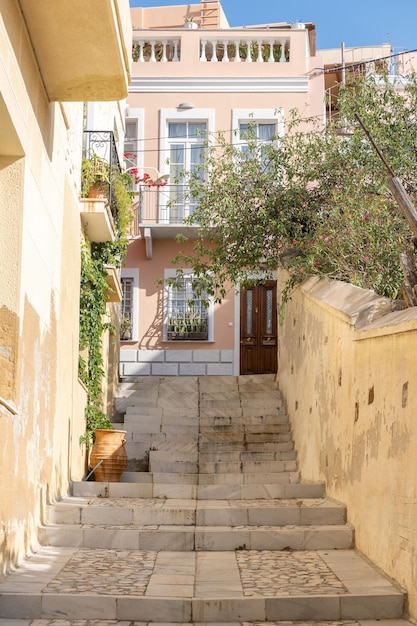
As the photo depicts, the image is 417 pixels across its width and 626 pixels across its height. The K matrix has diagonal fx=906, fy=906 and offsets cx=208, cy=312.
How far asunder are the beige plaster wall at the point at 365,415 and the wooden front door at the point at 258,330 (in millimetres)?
7357

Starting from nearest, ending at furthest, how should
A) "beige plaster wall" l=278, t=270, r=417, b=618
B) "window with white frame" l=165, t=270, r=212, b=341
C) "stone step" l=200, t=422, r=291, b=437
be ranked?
"beige plaster wall" l=278, t=270, r=417, b=618, "stone step" l=200, t=422, r=291, b=437, "window with white frame" l=165, t=270, r=212, b=341

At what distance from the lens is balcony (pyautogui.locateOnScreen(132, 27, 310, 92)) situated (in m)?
19.9

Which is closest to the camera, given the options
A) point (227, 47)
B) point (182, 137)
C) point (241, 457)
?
point (241, 457)

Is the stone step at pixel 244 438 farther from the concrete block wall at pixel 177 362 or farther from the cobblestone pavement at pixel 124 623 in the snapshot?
the cobblestone pavement at pixel 124 623

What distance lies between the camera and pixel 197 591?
609 centimetres

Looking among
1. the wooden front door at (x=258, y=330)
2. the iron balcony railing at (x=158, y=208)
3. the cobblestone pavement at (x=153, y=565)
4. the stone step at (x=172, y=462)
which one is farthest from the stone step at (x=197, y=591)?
the iron balcony railing at (x=158, y=208)

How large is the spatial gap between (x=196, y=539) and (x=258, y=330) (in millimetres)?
11544

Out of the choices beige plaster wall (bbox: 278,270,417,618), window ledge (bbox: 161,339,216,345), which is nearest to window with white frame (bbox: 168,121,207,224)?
window ledge (bbox: 161,339,216,345)

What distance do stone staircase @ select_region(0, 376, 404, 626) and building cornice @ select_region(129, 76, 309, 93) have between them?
33.2 ft

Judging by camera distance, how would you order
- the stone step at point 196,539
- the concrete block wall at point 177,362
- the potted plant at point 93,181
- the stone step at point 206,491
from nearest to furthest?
the stone step at point 196,539, the stone step at point 206,491, the potted plant at point 93,181, the concrete block wall at point 177,362

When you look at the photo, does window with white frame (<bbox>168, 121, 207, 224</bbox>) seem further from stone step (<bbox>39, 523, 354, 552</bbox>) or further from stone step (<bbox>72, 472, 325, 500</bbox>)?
stone step (<bbox>39, 523, 354, 552</bbox>)

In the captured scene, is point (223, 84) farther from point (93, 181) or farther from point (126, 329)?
point (93, 181)

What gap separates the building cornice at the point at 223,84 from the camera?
19891 millimetres

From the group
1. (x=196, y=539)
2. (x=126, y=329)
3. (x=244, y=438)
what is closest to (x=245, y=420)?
(x=244, y=438)
